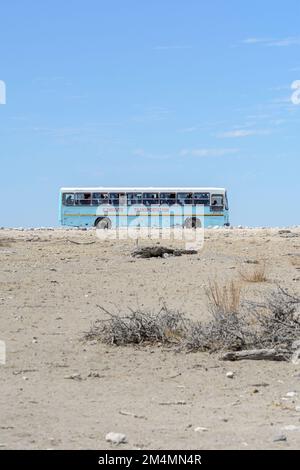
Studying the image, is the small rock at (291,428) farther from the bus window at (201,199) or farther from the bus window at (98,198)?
the bus window at (98,198)

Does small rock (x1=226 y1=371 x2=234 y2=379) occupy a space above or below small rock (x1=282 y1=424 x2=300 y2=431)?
above

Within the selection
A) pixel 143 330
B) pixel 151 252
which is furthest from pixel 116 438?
pixel 151 252

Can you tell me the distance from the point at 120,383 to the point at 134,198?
128 feet

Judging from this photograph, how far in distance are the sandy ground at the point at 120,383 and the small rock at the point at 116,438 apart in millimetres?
77

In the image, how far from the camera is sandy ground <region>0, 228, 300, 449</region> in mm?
6590

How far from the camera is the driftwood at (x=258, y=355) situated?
9.72 meters

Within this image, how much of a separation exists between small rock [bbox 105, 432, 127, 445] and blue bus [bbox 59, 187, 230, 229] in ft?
132

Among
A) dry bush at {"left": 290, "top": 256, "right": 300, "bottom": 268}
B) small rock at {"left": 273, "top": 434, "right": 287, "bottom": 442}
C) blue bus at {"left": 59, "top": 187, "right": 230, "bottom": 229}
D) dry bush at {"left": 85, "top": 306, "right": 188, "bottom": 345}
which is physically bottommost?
small rock at {"left": 273, "top": 434, "right": 287, "bottom": 442}

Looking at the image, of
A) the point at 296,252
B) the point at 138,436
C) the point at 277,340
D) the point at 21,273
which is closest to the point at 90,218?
the point at 296,252

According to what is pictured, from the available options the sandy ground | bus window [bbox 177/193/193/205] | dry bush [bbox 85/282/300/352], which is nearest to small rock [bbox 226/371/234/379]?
the sandy ground

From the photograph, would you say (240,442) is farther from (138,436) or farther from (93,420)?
(93,420)

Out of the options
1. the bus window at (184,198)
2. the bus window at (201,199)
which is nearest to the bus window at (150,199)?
the bus window at (184,198)

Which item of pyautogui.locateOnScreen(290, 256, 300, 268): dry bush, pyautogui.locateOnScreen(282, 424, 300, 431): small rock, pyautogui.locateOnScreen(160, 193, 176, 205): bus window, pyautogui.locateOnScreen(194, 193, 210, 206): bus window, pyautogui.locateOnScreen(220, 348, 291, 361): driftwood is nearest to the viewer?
pyautogui.locateOnScreen(282, 424, 300, 431): small rock

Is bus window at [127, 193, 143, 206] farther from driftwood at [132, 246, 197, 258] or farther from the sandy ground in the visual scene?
the sandy ground
